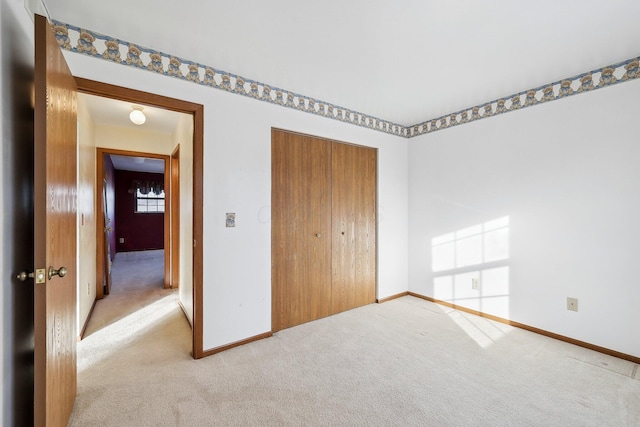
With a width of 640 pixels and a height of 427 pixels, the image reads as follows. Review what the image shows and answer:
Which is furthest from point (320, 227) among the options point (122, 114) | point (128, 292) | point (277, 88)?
point (128, 292)

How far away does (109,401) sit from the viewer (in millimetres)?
1815

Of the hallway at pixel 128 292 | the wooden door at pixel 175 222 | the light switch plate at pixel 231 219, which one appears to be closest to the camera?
the light switch plate at pixel 231 219

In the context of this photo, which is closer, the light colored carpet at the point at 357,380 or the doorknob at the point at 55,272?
the doorknob at the point at 55,272

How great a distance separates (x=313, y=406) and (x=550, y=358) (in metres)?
2.04

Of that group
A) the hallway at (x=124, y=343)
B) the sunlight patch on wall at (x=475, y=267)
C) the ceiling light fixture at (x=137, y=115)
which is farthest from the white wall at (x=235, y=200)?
the sunlight patch on wall at (x=475, y=267)

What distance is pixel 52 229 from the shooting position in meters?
1.30

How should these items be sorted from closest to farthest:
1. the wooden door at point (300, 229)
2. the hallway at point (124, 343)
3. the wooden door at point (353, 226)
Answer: the hallway at point (124, 343)
the wooden door at point (300, 229)
the wooden door at point (353, 226)

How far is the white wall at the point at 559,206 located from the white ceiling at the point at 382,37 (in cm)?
47

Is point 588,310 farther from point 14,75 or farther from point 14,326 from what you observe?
point 14,75

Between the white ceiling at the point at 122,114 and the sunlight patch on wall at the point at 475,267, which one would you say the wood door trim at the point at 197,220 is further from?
the sunlight patch on wall at the point at 475,267

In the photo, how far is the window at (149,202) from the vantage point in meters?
7.84

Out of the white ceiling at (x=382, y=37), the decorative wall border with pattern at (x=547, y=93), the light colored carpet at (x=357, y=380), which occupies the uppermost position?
the white ceiling at (x=382, y=37)

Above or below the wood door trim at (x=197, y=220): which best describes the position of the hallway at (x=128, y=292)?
below

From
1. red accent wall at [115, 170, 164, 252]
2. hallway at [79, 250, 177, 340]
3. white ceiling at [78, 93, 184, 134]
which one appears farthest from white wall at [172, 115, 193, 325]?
red accent wall at [115, 170, 164, 252]
